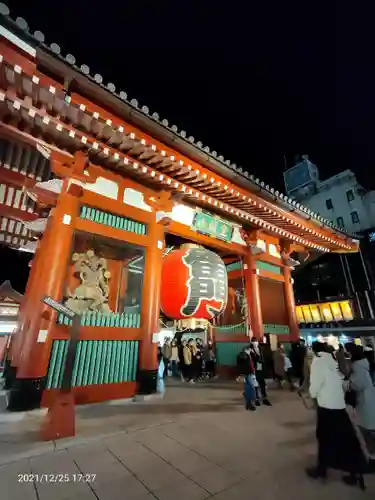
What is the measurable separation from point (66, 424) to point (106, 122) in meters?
5.44

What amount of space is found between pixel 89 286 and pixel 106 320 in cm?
154

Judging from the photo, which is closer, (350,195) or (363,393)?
(363,393)

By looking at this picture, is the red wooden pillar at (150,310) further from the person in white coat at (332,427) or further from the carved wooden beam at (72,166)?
the person in white coat at (332,427)

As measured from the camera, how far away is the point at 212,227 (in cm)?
826

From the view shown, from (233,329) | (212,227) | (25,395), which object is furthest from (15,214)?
(233,329)

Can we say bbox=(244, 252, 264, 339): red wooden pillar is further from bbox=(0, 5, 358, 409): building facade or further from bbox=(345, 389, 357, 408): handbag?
bbox=(345, 389, 357, 408): handbag

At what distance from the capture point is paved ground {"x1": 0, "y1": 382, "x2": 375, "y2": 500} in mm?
2146

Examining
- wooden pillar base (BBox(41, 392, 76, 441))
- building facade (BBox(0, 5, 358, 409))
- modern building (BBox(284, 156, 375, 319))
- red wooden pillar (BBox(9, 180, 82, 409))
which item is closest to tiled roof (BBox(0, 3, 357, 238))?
building facade (BBox(0, 5, 358, 409))

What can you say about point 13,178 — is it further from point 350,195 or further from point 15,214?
point 350,195

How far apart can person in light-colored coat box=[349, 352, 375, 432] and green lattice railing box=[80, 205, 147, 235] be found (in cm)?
529

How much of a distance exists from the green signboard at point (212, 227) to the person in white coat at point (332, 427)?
556cm

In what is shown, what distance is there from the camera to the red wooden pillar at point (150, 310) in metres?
5.58

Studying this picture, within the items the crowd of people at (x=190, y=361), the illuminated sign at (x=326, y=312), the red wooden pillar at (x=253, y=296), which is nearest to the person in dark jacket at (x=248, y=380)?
the red wooden pillar at (x=253, y=296)

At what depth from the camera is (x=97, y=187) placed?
609 cm
